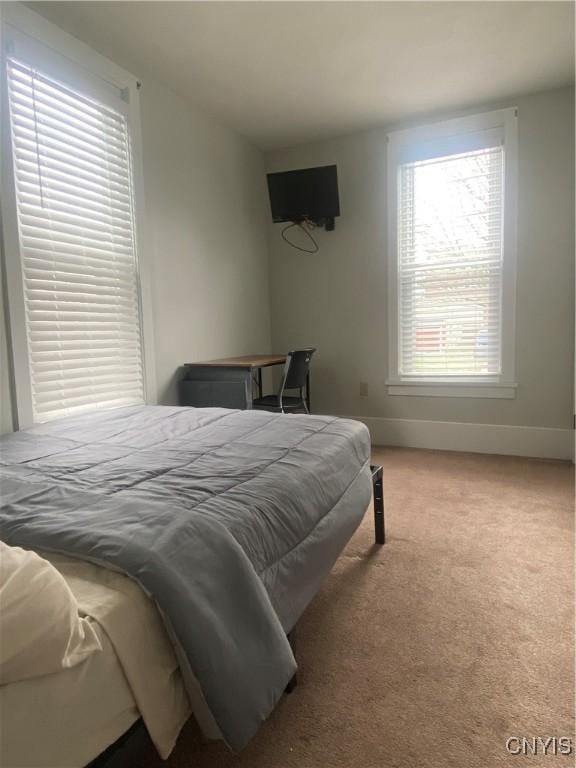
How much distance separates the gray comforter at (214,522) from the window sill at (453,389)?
6.90 ft

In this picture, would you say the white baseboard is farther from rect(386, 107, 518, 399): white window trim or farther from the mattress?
the mattress

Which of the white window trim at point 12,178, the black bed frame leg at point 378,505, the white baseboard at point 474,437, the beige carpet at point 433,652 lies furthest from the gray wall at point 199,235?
the beige carpet at point 433,652

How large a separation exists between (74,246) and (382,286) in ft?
8.05

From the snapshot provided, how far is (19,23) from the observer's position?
6.98 ft

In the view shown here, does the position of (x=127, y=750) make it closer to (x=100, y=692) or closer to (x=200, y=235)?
(x=100, y=692)

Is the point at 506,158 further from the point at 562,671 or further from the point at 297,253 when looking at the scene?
the point at 562,671

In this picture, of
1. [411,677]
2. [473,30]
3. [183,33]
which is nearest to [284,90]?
[183,33]

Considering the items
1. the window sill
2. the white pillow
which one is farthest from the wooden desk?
the white pillow

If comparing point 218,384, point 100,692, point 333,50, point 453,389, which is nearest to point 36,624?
point 100,692

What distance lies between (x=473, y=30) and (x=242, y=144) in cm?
197

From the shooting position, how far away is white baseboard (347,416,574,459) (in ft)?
11.5

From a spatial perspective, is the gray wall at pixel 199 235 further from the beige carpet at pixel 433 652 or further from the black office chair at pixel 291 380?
the beige carpet at pixel 433 652

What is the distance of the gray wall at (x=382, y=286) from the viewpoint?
3330 millimetres

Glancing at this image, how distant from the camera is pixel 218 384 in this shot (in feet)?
10.1
